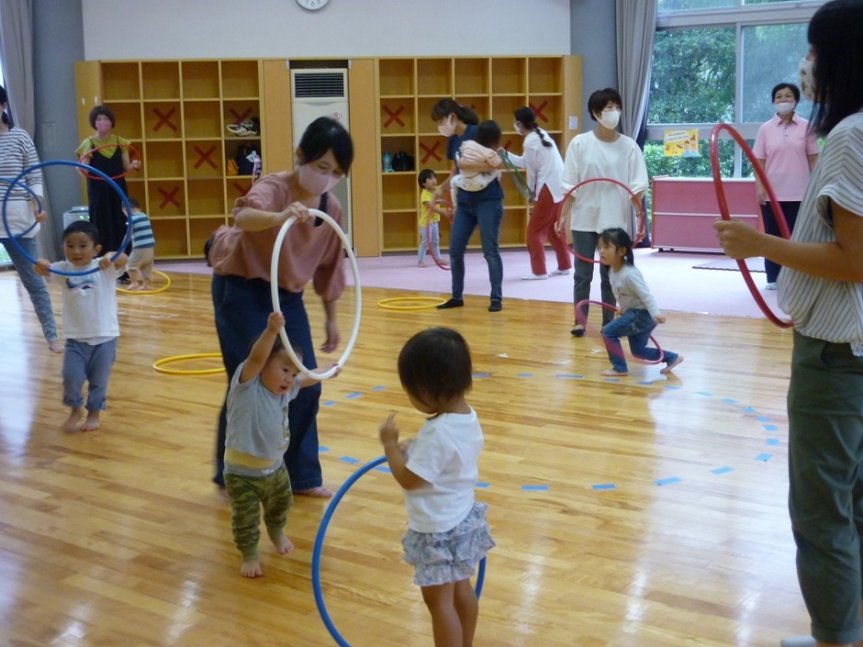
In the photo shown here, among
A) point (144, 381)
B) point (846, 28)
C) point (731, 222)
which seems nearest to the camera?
point (846, 28)

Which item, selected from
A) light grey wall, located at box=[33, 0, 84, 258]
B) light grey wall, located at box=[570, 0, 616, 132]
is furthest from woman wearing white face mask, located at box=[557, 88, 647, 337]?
light grey wall, located at box=[33, 0, 84, 258]

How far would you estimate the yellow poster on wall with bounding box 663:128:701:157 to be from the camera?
496 inches

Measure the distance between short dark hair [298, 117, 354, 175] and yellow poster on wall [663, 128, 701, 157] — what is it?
32.4 ft

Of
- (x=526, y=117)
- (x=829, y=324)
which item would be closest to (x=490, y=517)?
(x=829, y=324)

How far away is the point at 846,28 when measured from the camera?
2.12 meters

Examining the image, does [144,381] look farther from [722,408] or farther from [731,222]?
[731,222]

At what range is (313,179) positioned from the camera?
3.42 m

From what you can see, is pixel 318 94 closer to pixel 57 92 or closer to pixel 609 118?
pixel 57 92

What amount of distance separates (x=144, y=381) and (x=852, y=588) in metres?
4.54

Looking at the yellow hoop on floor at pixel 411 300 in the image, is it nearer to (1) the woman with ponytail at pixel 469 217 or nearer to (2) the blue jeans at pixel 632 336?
(1) the woman with ponytail at pixel 469 217

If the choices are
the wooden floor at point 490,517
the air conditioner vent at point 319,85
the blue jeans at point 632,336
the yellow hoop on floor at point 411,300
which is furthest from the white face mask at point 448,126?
the air conditioner vent at point 319,85

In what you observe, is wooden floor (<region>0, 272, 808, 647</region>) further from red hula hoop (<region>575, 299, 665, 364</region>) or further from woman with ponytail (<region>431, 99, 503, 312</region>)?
woman with ponytail (<region>431, 99, 503, 312</region>)

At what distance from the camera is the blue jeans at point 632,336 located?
5.88 meters

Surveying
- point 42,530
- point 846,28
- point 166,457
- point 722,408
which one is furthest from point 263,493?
point 722,408
